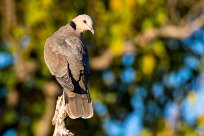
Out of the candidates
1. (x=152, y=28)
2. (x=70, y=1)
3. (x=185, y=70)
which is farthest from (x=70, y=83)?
(x=185, y=70)

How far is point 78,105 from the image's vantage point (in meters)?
9.62

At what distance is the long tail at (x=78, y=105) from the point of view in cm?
955

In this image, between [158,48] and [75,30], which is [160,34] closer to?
[158,48]

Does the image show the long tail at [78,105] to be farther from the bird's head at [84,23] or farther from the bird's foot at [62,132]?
the bird's head at [84,23]

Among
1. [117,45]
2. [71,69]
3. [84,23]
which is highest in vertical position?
[117,45]

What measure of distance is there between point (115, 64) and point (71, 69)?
1038 cm

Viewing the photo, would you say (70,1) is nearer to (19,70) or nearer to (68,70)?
(19,70)

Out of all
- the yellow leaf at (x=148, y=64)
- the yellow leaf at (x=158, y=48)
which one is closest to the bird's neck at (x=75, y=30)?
the yellow leaf at (x=148, y=64)

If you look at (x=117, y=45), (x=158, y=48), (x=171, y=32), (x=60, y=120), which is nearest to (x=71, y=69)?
(x=60, y=120)

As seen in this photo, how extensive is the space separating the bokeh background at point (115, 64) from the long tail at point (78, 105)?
628cm

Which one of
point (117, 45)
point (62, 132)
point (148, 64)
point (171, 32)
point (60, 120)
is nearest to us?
point (62, 132)

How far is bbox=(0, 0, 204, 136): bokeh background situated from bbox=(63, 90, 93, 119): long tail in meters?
6.28

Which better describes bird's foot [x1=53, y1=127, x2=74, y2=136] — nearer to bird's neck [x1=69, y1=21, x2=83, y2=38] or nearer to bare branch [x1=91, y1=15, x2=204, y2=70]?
bird's neck [x1=69, y1=21, x2=83, y2=38]

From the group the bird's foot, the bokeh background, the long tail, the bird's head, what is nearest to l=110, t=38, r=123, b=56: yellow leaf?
the bokeh background
